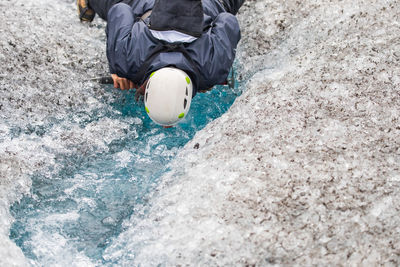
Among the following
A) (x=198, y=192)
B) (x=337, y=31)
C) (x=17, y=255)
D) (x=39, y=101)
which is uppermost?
(x=337, y=31)

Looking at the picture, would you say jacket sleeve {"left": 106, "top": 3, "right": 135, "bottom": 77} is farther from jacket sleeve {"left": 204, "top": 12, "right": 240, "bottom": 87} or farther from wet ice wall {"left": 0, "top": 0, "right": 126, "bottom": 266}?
jacket sleeve {"left": 204, "top": 12, "right": 240, "bottom": 87}

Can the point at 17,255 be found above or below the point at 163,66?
below

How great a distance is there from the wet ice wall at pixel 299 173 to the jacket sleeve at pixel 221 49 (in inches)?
10.6

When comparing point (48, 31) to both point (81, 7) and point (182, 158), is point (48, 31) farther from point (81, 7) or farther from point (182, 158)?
point (182, 158)

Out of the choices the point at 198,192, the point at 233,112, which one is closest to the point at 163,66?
the point at 233,112

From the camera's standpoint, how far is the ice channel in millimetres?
2783

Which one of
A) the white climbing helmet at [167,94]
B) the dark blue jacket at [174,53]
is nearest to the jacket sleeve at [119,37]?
the dark blue jacket at [174,53]

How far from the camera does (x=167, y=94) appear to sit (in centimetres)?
328

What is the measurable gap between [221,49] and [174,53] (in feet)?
1.33

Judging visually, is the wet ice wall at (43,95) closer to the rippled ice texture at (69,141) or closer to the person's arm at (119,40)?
the rippled ice texture at (69,141)

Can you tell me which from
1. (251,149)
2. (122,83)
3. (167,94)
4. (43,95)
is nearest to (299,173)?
(251,149)

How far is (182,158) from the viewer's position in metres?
3.31

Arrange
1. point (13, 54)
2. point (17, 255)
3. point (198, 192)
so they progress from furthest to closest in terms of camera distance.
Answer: point (13, 54) → point (198, 192) → point (17, 255)

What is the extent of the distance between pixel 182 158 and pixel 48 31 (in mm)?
2218
